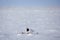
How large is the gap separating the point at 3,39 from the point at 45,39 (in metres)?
1.64

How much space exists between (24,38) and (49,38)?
981 millimetres

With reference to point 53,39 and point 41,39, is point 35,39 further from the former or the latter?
point 53,39

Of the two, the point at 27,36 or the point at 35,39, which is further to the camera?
the point at 27,36

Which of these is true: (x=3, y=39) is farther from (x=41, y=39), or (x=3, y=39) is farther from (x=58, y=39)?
(x=58, y=39)

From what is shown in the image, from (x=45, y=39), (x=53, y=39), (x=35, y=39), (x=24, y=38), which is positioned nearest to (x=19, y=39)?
(x=24, y=38)

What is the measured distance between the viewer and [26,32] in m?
5.75

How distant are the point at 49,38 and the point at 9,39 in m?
1.58

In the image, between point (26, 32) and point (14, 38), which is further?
point (26, 32)

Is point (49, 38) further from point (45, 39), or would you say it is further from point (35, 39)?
point (35, 39)

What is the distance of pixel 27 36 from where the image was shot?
17.8 ft

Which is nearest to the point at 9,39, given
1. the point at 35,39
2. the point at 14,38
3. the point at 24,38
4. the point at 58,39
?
the point at 14,38

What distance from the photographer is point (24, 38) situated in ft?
16.9

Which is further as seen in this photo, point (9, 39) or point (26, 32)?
point (26, 32)

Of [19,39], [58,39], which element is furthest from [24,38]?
[58,39]
